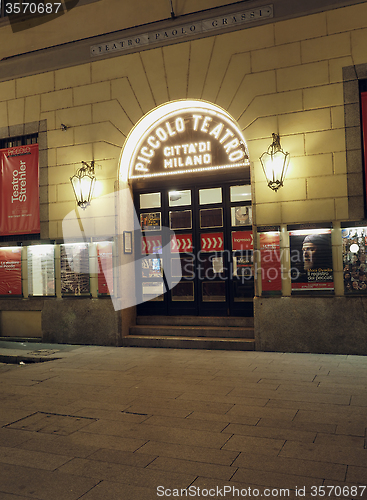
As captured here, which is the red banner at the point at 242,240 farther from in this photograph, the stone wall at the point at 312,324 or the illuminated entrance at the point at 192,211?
the stone wall at the point at 312,324

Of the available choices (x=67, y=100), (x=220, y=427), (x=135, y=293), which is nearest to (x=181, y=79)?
(x=67, y=100)

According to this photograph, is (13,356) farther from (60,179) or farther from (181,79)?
(181,79)

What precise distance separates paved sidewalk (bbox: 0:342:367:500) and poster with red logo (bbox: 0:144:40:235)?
4.59 metres

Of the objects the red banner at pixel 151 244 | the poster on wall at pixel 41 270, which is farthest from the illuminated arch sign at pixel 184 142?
the poster on wall at pixel 41 270

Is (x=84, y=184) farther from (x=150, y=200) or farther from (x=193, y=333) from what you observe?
(x=193, y=333)

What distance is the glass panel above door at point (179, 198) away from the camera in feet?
37.5

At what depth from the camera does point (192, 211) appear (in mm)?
11383

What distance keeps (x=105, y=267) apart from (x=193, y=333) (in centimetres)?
266

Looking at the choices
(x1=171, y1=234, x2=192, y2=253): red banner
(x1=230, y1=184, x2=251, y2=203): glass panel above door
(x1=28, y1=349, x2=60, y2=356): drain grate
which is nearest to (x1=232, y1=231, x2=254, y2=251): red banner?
(x1=230, y1=184, x2=251, y2=203): glass panel above door

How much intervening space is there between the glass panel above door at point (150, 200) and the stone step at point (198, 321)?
113 inches

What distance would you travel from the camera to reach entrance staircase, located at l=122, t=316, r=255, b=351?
9.88m

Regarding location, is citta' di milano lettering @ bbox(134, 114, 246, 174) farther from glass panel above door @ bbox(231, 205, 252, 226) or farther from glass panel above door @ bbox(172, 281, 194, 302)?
glass panel above door @ bbox(172, 281, 194, 302)

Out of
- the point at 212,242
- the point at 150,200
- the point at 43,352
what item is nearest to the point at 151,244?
the point at 150,200

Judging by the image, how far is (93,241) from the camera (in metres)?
11.1
